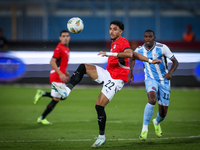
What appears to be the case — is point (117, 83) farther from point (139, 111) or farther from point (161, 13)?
point (161, 13)

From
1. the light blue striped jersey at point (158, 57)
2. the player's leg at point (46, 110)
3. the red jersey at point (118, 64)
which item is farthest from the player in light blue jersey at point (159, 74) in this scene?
the player's leg at point (46, 110)

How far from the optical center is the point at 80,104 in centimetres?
1152

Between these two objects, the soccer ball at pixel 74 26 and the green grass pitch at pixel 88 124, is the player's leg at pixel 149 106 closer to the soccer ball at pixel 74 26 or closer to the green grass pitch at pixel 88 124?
the green grass pitch at pixel 88 124

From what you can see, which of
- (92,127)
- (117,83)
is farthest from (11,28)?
(117,83)

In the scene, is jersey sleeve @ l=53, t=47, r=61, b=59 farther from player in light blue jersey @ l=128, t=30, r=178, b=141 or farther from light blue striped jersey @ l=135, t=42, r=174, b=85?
light blue striped jersey @ l=135, t=42, r=174, b=85

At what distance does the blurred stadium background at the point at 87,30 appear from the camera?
51.7ft

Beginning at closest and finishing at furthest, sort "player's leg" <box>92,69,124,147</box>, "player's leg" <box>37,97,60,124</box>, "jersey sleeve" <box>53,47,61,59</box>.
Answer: "player's leg" <box>92,69,124,147</box> < "jersey sleeve" <box>53,47,61,59</box> < "player's leg" <box>37,97,60,124</box>

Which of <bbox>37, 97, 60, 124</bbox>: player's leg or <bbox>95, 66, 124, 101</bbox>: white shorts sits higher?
<bbox>95, 66, 124, 101</bbox>: white shorts

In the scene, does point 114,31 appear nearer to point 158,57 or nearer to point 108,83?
point 108,83

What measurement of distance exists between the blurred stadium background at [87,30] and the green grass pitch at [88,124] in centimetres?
238

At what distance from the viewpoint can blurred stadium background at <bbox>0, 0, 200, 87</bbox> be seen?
15750 mm

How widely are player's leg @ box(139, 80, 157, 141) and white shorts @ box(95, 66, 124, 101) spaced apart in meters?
0.80

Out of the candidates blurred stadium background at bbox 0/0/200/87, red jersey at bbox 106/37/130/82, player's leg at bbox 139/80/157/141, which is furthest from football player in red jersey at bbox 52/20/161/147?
blurred stadium background at bbox 0/0/200/87

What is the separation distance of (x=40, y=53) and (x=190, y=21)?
34.2 ft
